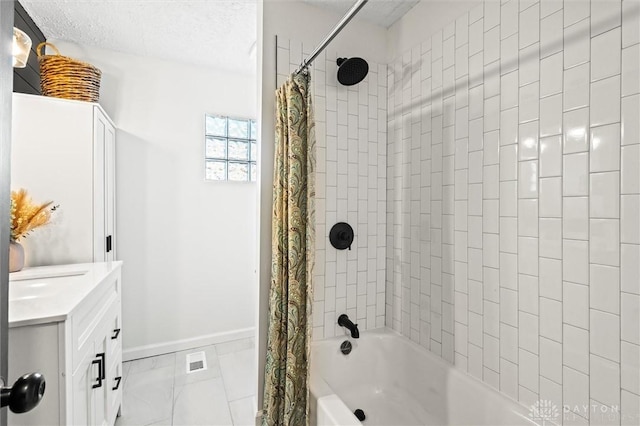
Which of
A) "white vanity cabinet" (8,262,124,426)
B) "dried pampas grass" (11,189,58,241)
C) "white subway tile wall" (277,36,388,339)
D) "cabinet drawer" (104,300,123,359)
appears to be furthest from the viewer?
"white subway tile wall" (277,36,388,339)

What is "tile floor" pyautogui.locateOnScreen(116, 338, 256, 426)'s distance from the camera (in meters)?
1.92

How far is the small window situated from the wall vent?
1.58 meters

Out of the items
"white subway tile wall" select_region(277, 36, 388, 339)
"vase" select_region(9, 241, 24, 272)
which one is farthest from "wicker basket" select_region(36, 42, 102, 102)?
"white subway tile wall" select_region(277, 36, 388, 339)

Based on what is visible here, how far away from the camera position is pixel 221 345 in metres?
2.88

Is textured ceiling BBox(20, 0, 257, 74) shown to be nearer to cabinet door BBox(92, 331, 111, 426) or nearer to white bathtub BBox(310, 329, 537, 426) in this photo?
cabinet door BBox(92, 331, 111, 426)

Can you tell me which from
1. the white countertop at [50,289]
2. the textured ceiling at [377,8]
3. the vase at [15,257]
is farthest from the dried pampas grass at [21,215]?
the textured ceiling at [377,8]

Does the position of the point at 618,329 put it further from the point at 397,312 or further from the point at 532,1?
the point at 532,1

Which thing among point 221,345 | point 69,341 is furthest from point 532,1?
point 221,345

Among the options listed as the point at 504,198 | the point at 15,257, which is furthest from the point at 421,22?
the point at 15,257

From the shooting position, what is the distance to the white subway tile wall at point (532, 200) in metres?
1.00

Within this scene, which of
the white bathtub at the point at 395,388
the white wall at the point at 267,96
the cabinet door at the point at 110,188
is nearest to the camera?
the white bathtub at the point at 395,388

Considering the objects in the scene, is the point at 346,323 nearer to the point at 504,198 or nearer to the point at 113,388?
the point at 504,198

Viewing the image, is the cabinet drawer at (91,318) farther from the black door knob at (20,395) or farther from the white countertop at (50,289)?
the black door knob at (20,395)

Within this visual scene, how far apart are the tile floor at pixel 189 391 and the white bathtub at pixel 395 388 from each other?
69cm
